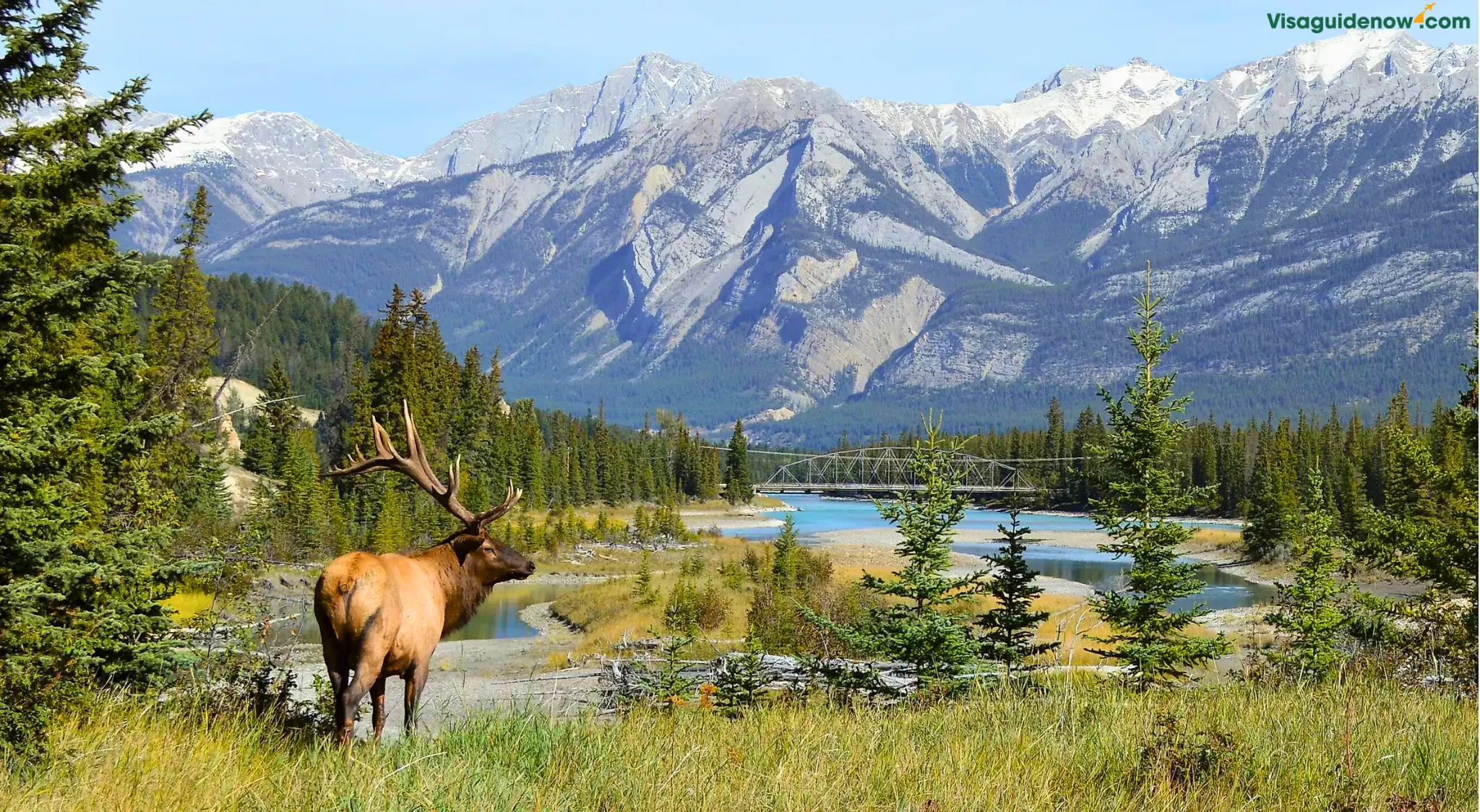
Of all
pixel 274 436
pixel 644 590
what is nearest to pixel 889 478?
pixel 274 436

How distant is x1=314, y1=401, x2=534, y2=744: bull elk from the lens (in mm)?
6500

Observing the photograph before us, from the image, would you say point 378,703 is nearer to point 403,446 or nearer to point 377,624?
point 377,624

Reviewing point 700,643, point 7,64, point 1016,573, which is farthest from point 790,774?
point 700,643

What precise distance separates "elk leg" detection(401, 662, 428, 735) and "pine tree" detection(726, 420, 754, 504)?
388 ft

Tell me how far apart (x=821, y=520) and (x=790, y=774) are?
121 meters

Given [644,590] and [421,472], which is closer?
[421,472]

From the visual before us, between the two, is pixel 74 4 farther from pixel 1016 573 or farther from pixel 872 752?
pixel 1016 573

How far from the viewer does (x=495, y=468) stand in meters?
70.9

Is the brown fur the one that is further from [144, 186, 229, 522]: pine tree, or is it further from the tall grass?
[144, 186, 229, 522]: pine tree

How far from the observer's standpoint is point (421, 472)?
8.11 metres

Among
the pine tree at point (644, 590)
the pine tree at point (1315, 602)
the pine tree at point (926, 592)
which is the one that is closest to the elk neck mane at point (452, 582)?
the pine tree at point (926, 592)

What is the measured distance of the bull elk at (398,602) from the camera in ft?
21.3

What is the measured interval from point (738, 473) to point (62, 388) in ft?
404

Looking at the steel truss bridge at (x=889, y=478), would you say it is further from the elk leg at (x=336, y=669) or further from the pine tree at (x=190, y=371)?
the elk leg at (x=336, y=669)
